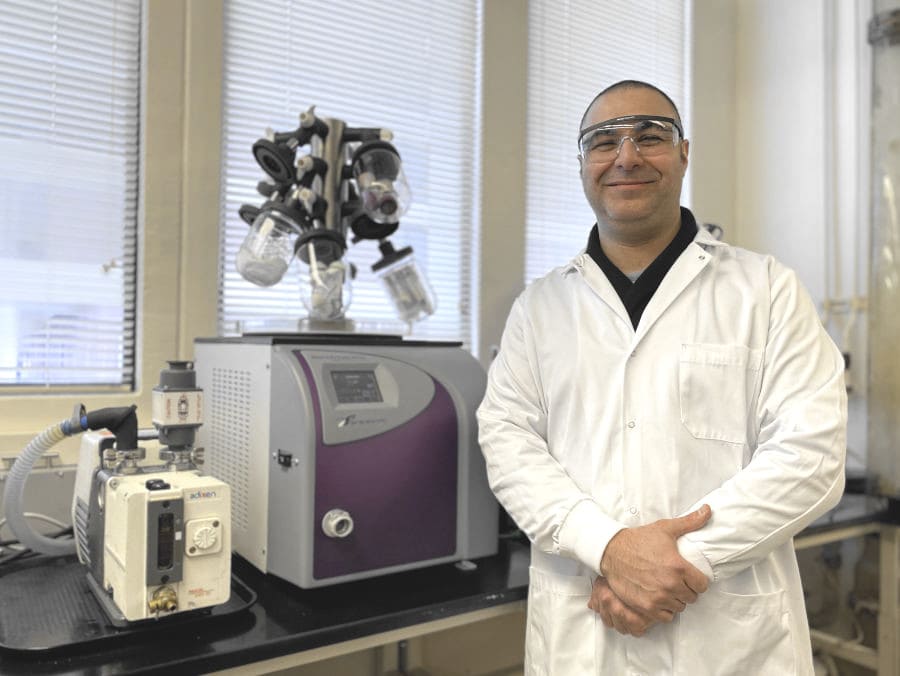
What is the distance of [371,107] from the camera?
224 centimetres

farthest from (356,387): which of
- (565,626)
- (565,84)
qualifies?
(565,84)

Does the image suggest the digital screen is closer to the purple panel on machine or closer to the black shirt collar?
the purple panel on machine

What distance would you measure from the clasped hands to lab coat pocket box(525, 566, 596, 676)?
8 centimetres

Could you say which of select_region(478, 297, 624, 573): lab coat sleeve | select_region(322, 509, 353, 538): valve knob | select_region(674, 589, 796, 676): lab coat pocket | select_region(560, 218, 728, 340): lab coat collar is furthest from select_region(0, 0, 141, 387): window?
select_region(674, 589, 796, 676): lab coat pocket

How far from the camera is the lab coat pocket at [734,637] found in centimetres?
124

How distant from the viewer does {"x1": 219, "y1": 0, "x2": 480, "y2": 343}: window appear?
6.63 feet

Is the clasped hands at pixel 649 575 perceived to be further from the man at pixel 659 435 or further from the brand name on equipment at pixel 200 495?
the brand name on equipment at pixel 200 495

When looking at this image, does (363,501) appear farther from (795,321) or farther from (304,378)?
(795,321)

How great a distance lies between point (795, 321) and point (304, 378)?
90 centimetres

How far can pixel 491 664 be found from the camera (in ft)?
7.56

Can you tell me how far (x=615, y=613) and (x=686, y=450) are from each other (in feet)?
1.02

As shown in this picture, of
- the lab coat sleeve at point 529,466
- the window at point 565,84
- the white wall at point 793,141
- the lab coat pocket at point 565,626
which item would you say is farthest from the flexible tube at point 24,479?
the white wall at point 793,141

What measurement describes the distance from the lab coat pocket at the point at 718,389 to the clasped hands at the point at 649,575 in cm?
16

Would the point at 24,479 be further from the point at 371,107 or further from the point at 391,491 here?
the point at 371,107
